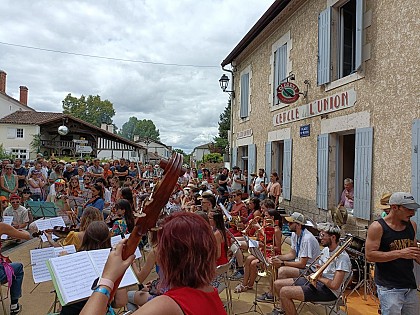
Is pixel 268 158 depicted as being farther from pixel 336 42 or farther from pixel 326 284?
pixel 326 284

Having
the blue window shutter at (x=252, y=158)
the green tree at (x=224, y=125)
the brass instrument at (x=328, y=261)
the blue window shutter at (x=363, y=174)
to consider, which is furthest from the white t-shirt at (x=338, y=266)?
the green tree at (x=224, y=125)

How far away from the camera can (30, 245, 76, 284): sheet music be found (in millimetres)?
3729

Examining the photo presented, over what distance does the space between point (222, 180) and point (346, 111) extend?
5231 millimetres

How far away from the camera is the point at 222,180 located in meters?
11.9

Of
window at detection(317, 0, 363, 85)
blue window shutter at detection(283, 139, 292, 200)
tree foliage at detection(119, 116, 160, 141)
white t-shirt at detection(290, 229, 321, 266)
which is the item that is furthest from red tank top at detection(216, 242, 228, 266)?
tree foliage at detection(119, 116, 160, 141)

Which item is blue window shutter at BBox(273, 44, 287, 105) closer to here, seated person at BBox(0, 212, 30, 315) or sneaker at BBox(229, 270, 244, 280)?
sneaker at BBox(229, 270, 244, 280)

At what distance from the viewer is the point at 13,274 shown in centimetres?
440

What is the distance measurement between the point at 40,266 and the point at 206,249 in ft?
9.56

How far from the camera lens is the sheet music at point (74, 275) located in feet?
8.01

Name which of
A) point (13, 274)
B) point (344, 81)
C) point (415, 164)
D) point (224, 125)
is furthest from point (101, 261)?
point (224, 125)

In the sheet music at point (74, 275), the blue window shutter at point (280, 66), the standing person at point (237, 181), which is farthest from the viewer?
the standing person at point (237, 181)

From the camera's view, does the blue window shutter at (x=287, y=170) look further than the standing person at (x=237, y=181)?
No

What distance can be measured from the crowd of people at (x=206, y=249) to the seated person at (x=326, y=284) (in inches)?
0.4

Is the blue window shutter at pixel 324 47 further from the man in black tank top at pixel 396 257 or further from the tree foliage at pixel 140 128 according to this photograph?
the tree foliage at pixel 140 128
